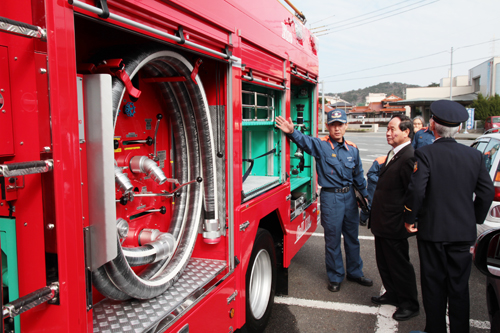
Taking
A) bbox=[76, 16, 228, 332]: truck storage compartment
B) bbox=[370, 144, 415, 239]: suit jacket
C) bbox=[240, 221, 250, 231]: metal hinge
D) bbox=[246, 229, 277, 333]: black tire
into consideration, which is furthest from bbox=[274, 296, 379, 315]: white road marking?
bbox=[76, 16, 228, 332]: truck storage compartment

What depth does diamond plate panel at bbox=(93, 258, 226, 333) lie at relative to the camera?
1.92 meters

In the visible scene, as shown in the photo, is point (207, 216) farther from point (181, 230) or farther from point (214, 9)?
point (214, 9)

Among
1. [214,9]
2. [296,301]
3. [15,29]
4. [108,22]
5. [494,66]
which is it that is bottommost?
[296,301]

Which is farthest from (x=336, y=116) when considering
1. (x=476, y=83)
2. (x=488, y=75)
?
(x=476, y=83)

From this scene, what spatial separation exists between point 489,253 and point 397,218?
152 cm

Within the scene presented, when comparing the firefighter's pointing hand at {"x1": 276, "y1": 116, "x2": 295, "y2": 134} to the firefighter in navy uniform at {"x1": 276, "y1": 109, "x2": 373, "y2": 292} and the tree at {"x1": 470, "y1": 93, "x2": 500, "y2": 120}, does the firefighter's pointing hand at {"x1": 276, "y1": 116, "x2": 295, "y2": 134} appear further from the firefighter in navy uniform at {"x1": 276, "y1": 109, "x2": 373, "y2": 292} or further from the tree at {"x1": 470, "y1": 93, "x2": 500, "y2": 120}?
the tree at {"x1": 470, "y1": 93, "x2": 500, "y2": 120}

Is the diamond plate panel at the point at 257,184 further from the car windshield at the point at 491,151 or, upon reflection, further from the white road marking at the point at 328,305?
the car windshield at the point at 491,151

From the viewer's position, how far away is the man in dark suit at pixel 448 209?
9.94 feet

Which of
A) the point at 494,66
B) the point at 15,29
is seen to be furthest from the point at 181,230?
the point at 494,66

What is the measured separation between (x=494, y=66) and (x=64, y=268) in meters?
Answer: 45.9

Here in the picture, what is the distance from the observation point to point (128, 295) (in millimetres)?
2033

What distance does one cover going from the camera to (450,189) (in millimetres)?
3049

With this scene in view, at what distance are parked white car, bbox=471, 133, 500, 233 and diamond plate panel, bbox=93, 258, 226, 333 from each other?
11.3 ft

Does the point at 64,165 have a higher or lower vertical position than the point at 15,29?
lower
